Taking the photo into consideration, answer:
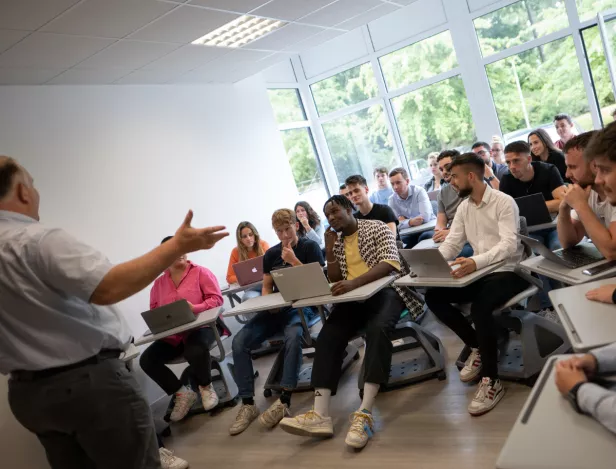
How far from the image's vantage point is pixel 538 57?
7934 mm

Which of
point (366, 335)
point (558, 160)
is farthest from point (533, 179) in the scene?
point (366, 335)

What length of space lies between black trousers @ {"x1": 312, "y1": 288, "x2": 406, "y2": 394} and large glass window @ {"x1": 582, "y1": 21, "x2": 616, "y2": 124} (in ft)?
18.4

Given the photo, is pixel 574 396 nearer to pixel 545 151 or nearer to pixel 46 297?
pixel 46 297

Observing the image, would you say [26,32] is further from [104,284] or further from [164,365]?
[104,284]

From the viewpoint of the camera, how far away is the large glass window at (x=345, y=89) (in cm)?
947

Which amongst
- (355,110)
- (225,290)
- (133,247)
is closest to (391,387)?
(225,290)

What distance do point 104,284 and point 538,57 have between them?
7.88m

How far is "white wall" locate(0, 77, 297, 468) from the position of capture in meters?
4.83

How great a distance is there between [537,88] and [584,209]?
6070mm

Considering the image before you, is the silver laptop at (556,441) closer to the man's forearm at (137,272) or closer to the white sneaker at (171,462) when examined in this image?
the man's forearm at (137,272)

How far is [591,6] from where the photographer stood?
7375mm

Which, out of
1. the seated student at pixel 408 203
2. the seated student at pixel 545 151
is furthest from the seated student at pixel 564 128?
the seated student at pixel 408 203

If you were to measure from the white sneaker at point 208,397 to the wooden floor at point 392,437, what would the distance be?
0.12 meters

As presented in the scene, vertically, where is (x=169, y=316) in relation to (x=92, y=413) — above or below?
below
